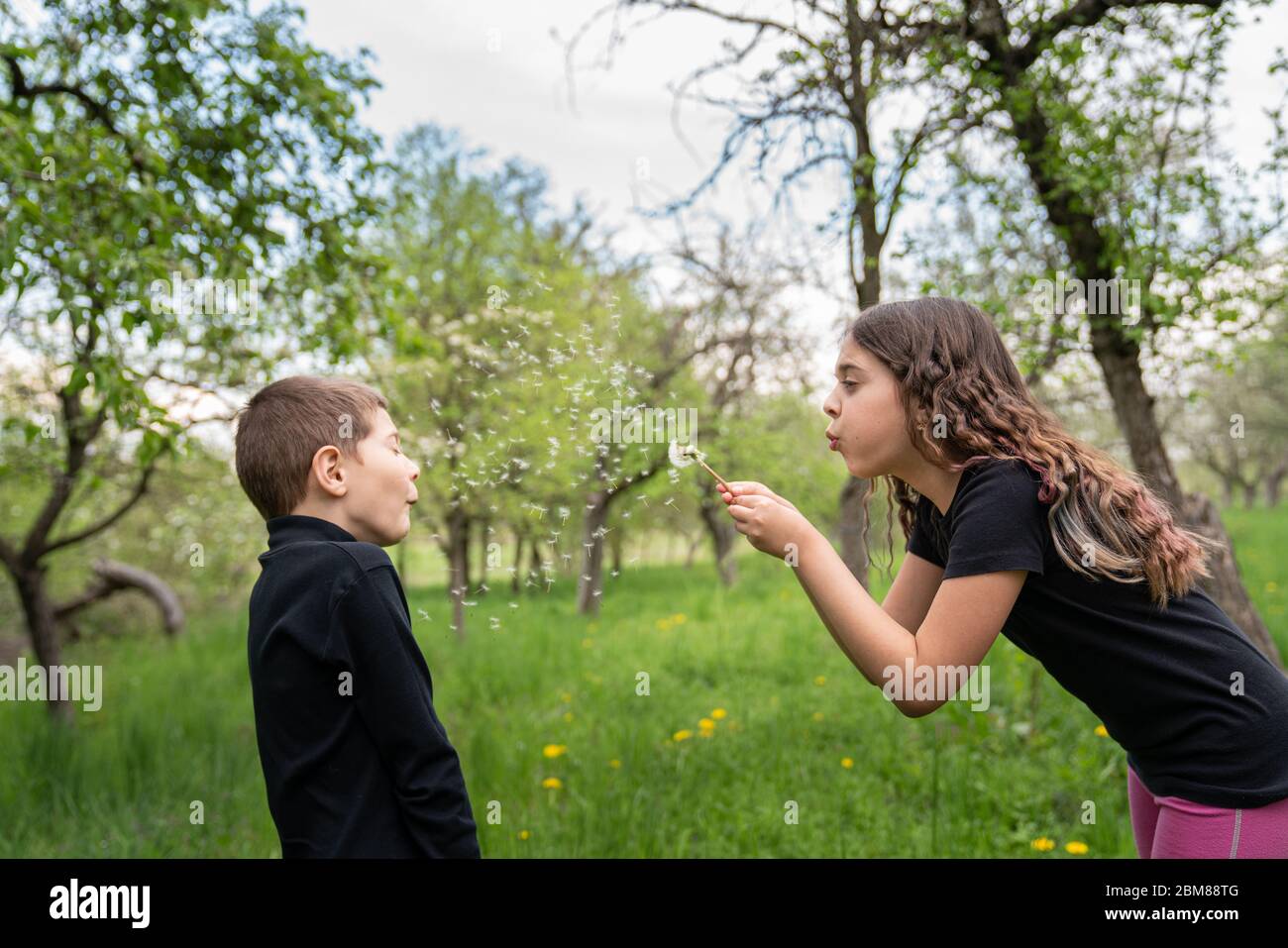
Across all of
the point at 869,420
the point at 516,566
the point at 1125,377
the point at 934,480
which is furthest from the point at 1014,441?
the point at 516,566

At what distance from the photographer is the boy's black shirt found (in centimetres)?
147

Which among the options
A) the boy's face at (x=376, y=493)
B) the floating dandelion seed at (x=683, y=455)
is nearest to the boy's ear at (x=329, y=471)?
the boy's face at (x=376, y=493)

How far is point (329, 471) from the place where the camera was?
1.74 m

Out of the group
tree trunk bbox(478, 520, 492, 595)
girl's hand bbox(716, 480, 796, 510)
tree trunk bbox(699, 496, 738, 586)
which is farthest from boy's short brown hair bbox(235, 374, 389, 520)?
tree trunk bbox(699, 496, 738, 586)

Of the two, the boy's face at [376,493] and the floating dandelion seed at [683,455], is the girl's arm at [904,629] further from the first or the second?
the boy's face at [376,493]

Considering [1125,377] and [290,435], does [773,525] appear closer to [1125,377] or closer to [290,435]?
[290,435]

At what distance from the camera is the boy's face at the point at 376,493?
174cm

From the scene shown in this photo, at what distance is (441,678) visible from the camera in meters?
6.25

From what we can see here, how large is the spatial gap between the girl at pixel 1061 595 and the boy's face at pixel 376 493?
26.9 inches

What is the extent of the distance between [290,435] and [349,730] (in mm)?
621

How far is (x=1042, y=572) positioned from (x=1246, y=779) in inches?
20.5

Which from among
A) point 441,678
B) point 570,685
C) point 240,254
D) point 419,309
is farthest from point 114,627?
point 240,254

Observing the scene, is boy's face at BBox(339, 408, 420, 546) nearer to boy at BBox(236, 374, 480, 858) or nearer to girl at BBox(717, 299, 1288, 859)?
boy at BBox(236, 374, 480, 858)
